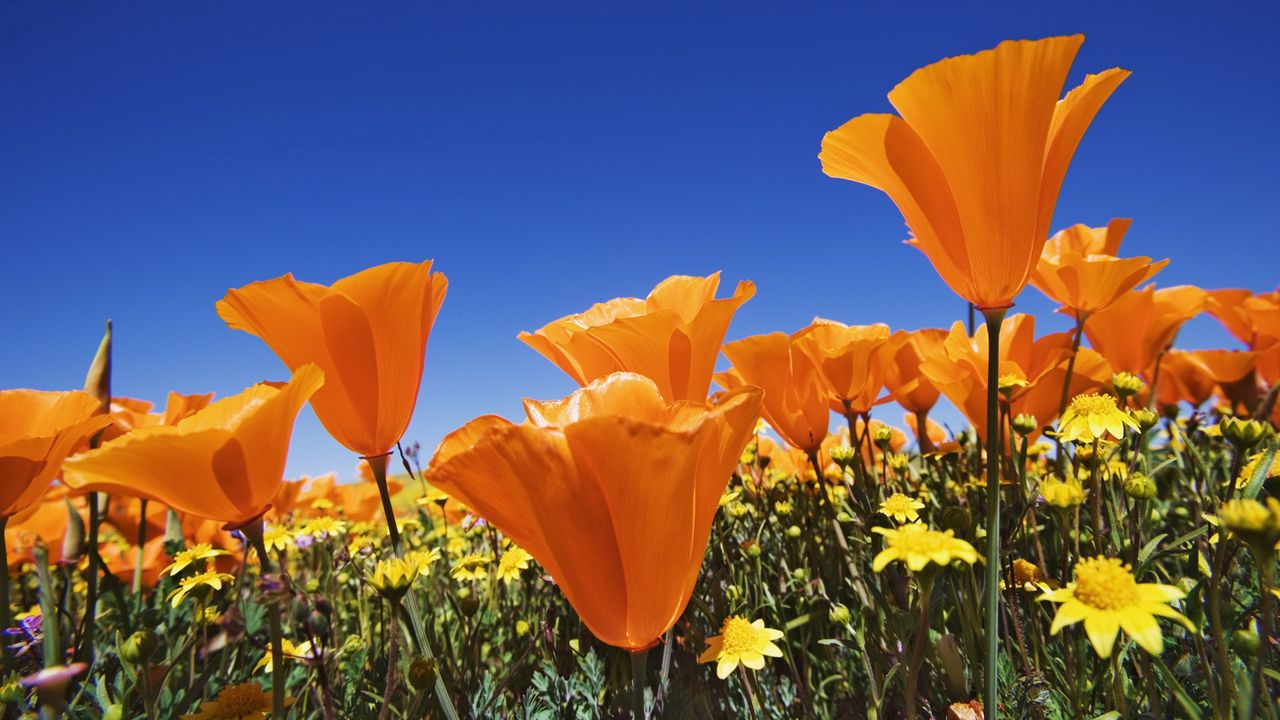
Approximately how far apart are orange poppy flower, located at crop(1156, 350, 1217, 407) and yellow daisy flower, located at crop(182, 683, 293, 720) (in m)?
3.27

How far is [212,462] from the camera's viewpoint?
2.74ft

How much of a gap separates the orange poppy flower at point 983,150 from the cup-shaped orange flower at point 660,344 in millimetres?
344

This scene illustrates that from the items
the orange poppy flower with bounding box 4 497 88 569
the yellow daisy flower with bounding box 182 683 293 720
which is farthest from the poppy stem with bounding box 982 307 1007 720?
the orange poppy flower with bounding box 4 497 88 569

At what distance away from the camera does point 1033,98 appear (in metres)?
0.79

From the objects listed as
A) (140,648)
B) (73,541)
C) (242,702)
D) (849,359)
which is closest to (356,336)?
(140,648)

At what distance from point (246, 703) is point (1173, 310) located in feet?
8.59

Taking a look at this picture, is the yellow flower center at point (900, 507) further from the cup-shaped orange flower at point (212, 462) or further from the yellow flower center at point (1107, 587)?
the cup-shaped orange flower at point (212, 462)

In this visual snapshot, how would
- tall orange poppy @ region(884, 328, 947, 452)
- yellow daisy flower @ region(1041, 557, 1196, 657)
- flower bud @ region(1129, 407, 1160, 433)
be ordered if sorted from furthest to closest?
tall orange poppy @ region(884, 328, 947, 452) < flower bud @ region(1129, 407, 1160, 433) < yellow daisy flower @ region(1041, 557, 1196, 657)

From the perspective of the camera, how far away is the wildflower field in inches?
30.7

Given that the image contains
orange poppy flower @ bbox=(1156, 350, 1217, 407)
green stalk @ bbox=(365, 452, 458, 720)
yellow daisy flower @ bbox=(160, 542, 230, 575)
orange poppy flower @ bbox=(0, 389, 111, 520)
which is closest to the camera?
green stalk @ bbox=(365, 452, 458, 720)

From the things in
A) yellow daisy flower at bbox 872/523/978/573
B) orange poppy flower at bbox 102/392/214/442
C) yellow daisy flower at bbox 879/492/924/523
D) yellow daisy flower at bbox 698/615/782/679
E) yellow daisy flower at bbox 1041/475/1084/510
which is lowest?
yellow daisy flower at bbox 698/615/782/679

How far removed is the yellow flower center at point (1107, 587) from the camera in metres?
0.76

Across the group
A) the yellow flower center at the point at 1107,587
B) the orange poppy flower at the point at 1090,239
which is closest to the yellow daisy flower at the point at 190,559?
the yellow flower center at the point at 1107,587

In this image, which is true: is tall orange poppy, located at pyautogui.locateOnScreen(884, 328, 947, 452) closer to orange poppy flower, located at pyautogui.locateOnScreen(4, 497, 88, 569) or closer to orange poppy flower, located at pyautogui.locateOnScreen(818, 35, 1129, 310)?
orange poppy flower, located at pyautogui.locateOnScreen(818, 35, 1129, 310)
